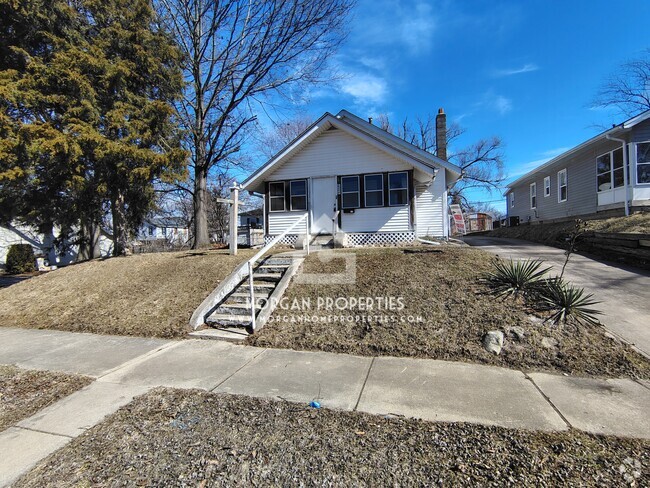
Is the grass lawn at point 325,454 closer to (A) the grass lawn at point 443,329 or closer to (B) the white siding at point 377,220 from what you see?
(A) the grass lawn at point 443,329

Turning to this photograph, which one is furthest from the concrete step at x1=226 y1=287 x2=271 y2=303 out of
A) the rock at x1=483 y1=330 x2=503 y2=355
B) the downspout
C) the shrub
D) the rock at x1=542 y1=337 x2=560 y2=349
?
the shrub

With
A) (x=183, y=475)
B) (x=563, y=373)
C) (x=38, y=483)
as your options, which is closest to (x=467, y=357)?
(x=563, y=373)

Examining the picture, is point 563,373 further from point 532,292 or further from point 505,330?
point 532,292

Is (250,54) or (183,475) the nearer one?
(183,475)

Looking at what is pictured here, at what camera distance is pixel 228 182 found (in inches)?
1036

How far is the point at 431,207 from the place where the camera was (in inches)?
547

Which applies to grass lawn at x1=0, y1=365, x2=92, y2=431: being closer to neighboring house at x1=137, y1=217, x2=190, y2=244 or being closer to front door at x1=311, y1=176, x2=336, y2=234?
front door at x1=311, y1=176, x2=336, y2=234

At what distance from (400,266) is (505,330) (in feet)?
9.04

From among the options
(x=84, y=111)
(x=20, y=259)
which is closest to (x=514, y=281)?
(x=84, y=111)

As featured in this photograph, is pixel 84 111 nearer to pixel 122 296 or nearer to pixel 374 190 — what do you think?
pixel 122 296

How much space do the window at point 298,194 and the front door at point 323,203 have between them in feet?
1.18

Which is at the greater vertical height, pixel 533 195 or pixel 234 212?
pixel 533 195

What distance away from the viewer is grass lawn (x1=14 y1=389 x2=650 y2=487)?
2170 millimetres

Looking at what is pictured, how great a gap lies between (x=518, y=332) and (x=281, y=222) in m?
10.3
